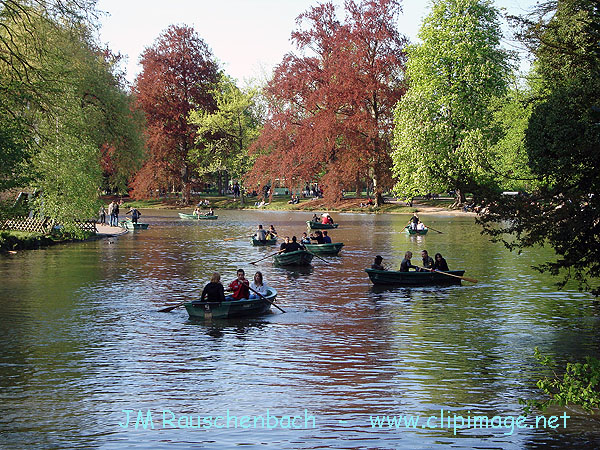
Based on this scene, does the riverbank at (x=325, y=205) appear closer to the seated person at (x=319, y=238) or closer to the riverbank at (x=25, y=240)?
the seated person at (x=319, y=238)

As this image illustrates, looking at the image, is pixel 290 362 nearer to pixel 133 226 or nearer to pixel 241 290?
pixel 241 290

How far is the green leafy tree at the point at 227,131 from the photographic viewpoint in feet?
340

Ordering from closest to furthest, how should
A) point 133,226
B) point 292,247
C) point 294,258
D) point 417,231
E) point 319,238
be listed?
point 294,258
point 292,247
point 319,238
point 417,231
point 133,226

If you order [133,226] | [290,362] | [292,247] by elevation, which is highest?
[133,226]

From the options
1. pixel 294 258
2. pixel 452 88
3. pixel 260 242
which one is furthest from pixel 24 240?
pixel 452 88

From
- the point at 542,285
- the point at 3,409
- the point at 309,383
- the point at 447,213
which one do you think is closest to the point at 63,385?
the point at 3,409

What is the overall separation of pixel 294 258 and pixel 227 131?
7149 centimetres

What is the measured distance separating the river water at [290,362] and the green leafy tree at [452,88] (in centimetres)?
3888

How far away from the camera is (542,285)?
98.9ft

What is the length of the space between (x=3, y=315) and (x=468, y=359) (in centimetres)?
1497

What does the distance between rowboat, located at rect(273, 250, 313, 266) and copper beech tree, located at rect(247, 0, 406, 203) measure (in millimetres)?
48519

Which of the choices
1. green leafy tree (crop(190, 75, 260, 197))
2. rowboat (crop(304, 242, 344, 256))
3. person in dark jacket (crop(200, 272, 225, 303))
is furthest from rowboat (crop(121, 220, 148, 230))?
person in dark jacket (crop(200, 272, 225, 303))

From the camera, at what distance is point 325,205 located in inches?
3868

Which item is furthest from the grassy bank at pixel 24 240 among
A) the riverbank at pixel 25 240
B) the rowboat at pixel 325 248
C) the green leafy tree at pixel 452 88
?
the green leafy tree at pixel 452 88
